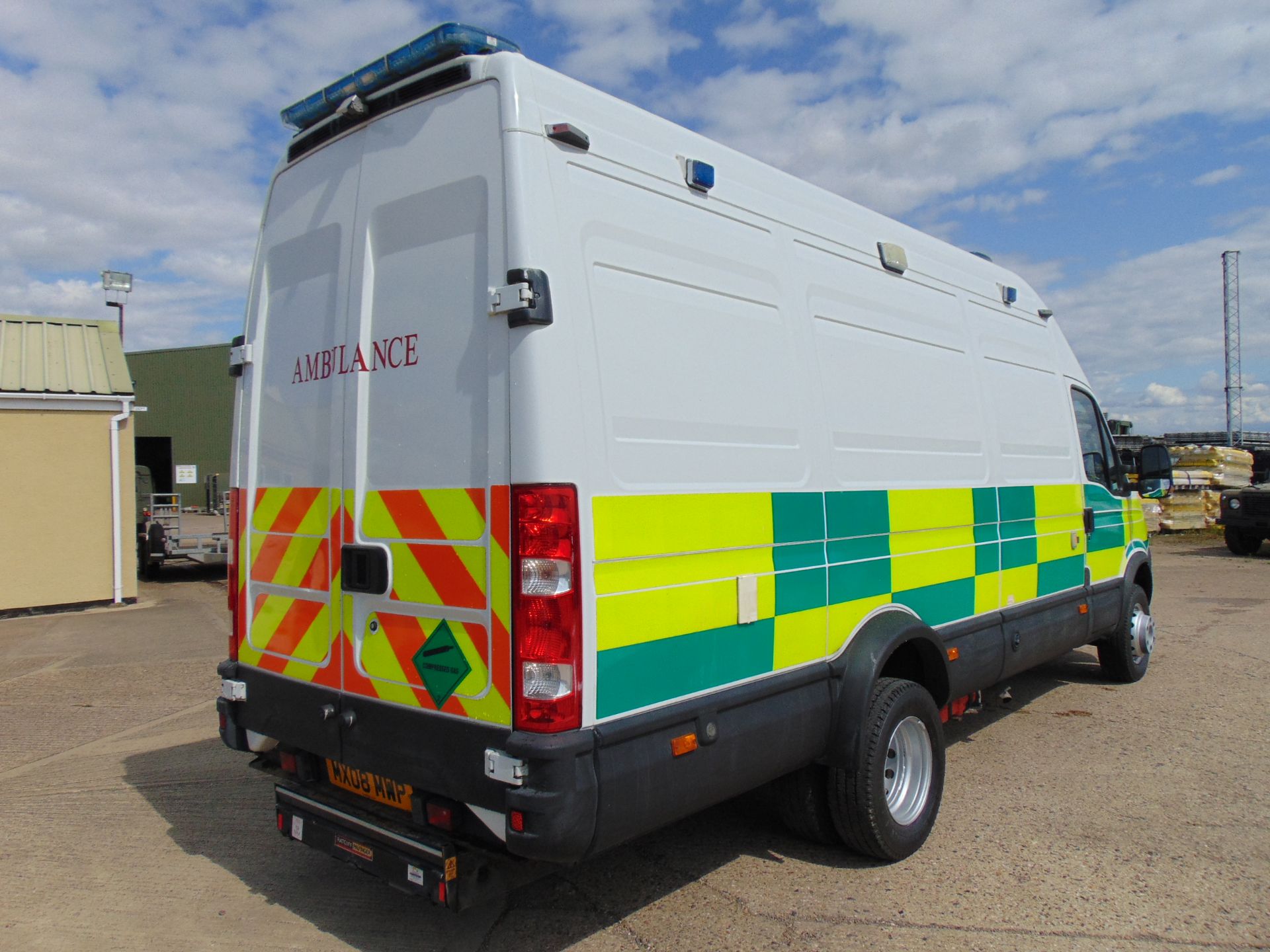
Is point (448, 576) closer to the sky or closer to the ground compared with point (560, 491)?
closer to the ground

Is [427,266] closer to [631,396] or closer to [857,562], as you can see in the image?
[631,396]

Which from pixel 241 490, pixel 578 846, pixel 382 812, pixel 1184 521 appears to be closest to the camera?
pixel 578 846

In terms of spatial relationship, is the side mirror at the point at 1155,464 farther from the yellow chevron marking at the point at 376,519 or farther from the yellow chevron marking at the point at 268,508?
the yellow chevron marking at the point at 268,508

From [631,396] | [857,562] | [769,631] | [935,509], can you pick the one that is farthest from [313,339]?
[935,509]

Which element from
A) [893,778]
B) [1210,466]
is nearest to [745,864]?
[893,778]

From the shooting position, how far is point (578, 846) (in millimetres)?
2586

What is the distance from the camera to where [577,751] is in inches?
101

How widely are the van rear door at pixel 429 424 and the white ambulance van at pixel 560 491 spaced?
0.01 m

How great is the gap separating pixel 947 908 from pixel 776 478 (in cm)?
172

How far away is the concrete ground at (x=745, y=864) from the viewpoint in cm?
332

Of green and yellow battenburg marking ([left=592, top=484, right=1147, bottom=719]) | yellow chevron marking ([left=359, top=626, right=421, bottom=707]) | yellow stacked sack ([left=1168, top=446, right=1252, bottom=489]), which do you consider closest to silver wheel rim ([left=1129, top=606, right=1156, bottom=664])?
green and yellow battenburg marking ([left=592, top=484, right=1147, bottom=719])

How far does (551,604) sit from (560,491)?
31 cm

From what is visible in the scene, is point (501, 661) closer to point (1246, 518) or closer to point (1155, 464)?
point (1155, 464)

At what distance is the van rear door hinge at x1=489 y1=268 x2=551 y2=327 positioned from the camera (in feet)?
8.63
